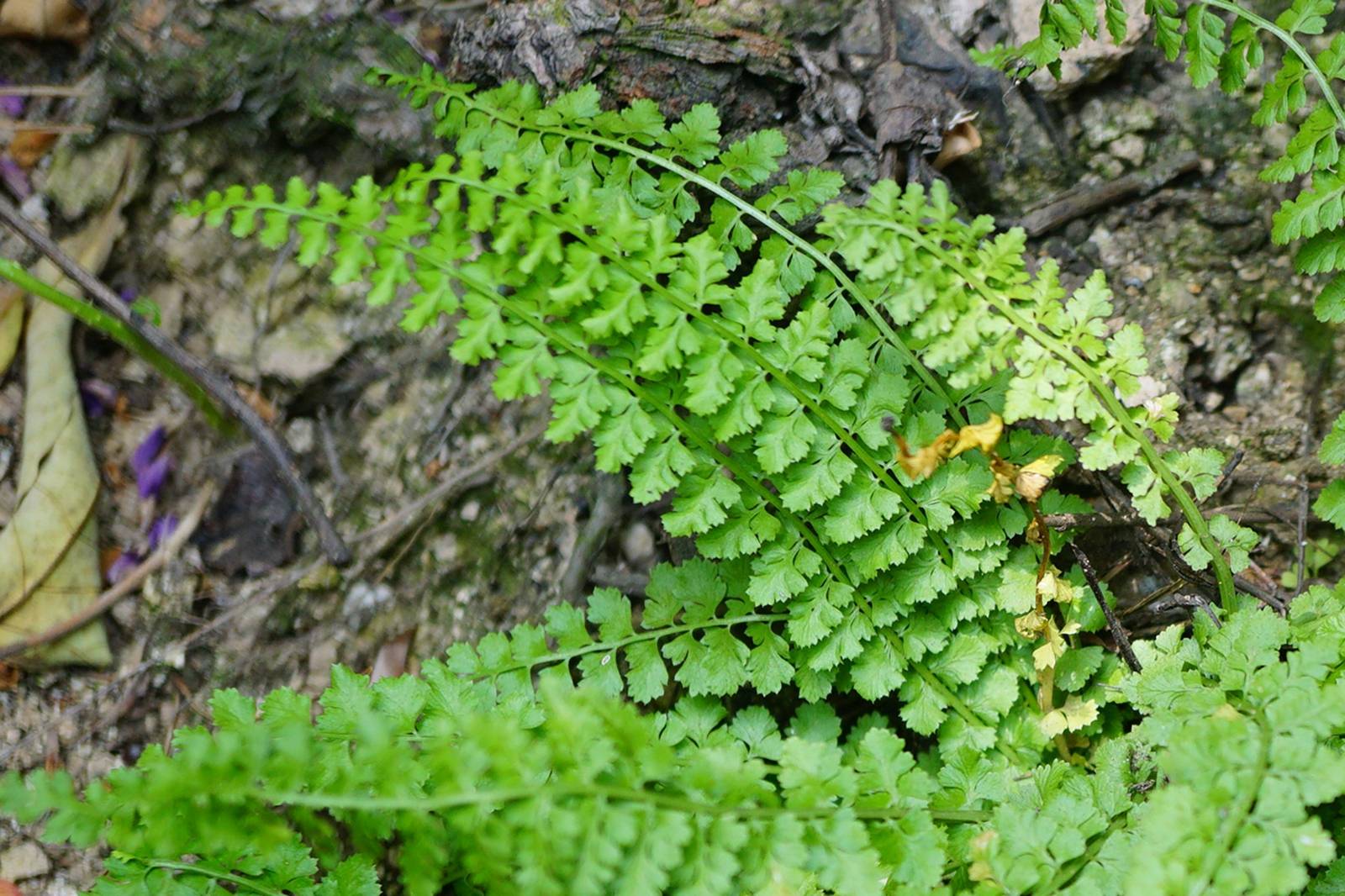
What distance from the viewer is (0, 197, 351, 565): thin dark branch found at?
3.24 m

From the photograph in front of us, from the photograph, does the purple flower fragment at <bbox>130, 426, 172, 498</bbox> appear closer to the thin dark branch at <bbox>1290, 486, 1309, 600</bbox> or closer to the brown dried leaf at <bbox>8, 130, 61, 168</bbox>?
the brown dried leaf at <bbox>8, 130, 61, 168</bbox>

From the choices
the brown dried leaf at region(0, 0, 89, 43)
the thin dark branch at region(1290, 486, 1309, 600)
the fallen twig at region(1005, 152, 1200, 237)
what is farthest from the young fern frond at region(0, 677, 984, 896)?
Answer: the brown dried leaf at region(0, 0, 89, 43)

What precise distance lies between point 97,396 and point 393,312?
3.28 feet

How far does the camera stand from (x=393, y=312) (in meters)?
3.53

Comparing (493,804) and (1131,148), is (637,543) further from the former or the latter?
(1131,148)

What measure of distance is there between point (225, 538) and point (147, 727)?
1.97 feet

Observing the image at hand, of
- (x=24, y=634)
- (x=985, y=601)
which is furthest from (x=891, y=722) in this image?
(x=24, y=634)

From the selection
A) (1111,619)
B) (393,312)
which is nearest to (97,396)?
(393,312)

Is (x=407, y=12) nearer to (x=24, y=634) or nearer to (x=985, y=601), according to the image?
(x=24, y=634)

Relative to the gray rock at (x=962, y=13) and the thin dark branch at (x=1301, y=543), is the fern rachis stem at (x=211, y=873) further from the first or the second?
the gray rock at (x=962, y=13)

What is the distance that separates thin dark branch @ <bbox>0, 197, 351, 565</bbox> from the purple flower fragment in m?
0.28

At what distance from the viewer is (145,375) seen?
3.60 meters

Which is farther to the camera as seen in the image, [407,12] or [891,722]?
[407,12]

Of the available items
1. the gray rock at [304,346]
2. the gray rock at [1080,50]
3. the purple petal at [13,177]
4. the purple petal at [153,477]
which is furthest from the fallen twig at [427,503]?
the gray rock at [1080,50]
